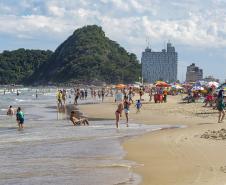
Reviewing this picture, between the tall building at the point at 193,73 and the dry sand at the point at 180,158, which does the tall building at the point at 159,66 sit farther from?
the dry sand at the point at 180,158

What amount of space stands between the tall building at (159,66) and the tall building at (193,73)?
25.8ft

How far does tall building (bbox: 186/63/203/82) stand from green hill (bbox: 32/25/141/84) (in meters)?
21.2

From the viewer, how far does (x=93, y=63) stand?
583 feet

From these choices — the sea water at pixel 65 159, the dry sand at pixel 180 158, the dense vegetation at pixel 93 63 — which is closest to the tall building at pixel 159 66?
the dense vegetation at pixel 93 63

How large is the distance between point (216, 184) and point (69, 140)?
879 cm

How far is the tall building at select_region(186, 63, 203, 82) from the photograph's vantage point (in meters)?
149

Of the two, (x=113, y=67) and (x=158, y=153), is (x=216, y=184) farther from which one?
(x=113, y=67)

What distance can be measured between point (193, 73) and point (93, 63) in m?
41.4

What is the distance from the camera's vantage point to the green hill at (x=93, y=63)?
172500mm

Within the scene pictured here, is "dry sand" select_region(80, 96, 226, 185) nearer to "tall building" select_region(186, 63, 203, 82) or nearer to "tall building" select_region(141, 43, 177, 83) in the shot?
"tall building" select_region(186, 63, 203, 82)

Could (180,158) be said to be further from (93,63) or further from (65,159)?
(93,63)

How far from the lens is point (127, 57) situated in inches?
7264

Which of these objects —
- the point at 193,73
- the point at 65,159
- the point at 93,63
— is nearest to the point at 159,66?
the point at 193,73

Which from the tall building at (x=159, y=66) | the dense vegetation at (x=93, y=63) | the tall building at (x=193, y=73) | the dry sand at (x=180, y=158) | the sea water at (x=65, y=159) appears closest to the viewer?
the dry sand at (x=180, y=158)
